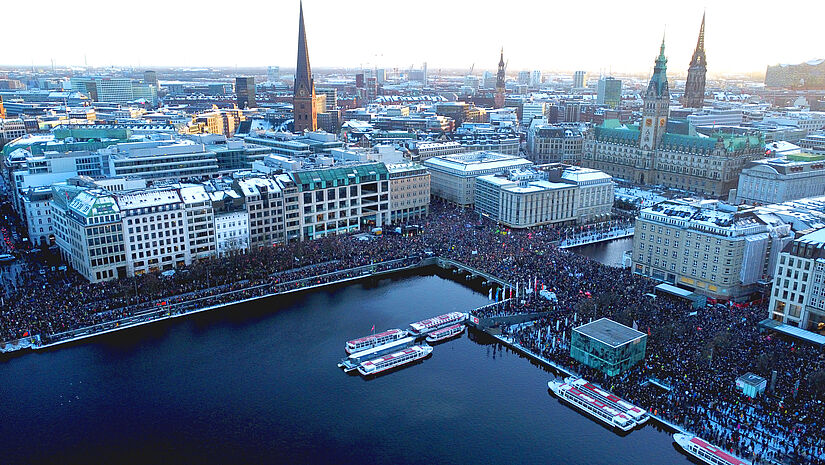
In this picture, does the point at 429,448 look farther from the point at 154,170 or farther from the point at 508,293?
the point at 154,170

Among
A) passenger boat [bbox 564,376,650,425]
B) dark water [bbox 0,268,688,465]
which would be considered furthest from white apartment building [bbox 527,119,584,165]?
passenger boat [bbox 564,376,650,425]

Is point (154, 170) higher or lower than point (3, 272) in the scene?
higher

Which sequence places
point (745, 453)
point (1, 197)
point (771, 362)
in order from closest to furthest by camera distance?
point (745, 453)
point (771, 362)
point (1, 197)

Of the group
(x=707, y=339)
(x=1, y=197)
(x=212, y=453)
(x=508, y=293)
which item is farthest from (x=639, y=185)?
(x=1, y=197)

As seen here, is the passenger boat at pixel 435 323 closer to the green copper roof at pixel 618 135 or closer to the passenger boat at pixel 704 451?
the passenger boat at pixel 704 451

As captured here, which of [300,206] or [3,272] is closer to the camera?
[3,272]

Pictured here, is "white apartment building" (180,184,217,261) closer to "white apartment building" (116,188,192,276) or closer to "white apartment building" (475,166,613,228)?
"white apartment building" (116,188,192,276)

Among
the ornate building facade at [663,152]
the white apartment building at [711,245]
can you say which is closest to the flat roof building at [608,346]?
the white apartment building at [711,245]
